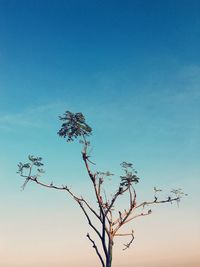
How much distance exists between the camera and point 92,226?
917 inches

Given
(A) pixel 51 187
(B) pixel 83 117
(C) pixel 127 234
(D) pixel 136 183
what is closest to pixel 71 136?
(B) pixel 83 117

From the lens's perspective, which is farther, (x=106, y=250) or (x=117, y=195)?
(x=117, y=195)

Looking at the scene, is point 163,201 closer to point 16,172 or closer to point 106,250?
point 106,250

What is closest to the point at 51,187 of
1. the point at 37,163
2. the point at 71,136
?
the point at 37,163

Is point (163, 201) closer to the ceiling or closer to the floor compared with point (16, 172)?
closer to the floor

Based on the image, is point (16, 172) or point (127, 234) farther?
point (16, 172)

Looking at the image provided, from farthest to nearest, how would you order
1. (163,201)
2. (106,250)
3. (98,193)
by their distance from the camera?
(163,201) < (98,193) < (106,250)

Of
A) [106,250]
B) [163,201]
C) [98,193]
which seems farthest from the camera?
[163,201]

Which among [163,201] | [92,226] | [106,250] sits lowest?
[106,250]

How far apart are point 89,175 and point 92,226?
331 cm

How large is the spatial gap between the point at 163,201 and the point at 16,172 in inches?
410

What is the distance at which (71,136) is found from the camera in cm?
2497

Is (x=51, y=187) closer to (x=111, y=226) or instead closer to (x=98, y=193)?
(x=98, y=193)

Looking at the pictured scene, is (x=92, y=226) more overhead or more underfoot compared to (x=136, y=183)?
more underfoot
